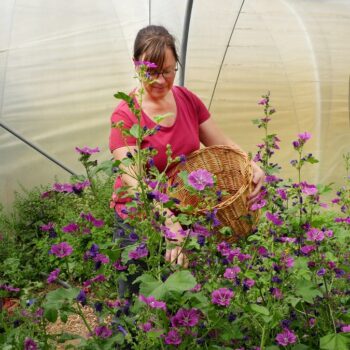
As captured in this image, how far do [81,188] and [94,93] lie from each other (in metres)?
4.26

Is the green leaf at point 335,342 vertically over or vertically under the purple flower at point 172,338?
under

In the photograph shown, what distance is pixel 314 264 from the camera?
1909 millimetres

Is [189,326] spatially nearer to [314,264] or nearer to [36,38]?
[314,264]

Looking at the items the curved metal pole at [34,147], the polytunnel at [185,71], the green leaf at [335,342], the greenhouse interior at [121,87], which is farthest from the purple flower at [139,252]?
the curved metal pole at [34,147]

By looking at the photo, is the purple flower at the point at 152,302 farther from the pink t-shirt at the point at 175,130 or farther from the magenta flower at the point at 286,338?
the pink t-shirt at the point at 175,130

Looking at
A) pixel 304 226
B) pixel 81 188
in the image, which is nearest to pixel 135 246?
pixel 81 188

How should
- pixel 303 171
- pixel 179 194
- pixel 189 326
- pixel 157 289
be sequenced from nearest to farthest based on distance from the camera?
pixel 157 289 → pixel 189 326 → pixel 179 194 → pixel 303 171

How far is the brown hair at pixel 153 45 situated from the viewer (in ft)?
8.18

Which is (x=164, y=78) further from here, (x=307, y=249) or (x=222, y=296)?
(x=222, y=296)

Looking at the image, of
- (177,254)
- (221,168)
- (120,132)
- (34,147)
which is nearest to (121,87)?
(34,147)

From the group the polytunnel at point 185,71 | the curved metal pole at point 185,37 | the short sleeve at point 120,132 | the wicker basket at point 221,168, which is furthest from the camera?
the curved metal pole at point 185,37

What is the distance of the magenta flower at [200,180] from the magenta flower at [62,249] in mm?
373

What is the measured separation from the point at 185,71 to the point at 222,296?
14.3ft

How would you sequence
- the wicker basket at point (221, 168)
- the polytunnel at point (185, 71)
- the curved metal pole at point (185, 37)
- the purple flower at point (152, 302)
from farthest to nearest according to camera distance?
the curved metal pole at point (185, 37)
the polytunnel at point (185, 71)
the wicker basket at point (221, 168)
the purple flower at point (152, 302)
